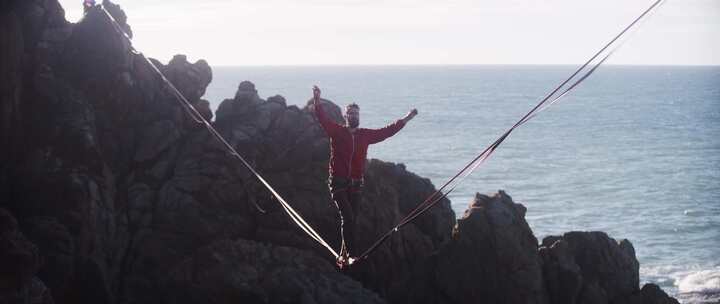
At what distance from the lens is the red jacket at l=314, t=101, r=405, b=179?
55.0 ft

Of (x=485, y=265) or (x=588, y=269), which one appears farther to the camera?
(x=588, y=269)

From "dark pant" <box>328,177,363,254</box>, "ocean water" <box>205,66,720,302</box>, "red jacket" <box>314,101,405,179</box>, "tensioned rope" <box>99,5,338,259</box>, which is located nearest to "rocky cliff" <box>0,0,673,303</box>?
"tensioned rope" <box>99,5,338,259</box>

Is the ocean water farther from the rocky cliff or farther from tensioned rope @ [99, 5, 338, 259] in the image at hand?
tensioned rope @ [99, 5, 338, 259]

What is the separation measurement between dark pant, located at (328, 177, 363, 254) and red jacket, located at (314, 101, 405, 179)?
0.18m

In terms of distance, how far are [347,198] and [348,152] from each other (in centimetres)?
Answer: 121

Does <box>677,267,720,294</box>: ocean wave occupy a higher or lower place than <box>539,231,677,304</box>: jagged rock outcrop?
lower

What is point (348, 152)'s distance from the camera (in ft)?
56.1

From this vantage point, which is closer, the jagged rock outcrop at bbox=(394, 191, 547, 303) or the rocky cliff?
the rocky cliff

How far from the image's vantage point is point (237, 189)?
2977cm

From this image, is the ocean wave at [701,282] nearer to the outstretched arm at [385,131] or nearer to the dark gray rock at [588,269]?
the dark gray rock at [588,269]

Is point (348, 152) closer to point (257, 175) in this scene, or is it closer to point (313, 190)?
point (257, 175)

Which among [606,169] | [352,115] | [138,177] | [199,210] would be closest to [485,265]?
[199,210]

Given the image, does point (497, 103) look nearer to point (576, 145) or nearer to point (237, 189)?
point (576, 145)

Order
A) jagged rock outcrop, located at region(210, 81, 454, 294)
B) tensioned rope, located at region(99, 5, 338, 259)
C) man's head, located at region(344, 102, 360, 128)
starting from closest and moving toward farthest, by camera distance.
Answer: man's head, located at region(344, 102, 360, 128) → tensioned rope, located at region(99, 5, 338, 259) → jagged rock outcrop, located at region(210, 81, 454, 294)
